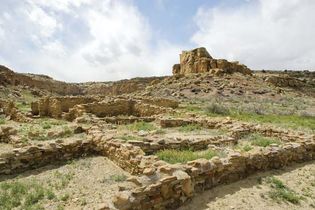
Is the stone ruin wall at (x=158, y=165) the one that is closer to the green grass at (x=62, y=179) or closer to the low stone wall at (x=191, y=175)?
the low stone wall at (x=191, y=175)

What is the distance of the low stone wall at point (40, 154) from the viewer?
8961mm

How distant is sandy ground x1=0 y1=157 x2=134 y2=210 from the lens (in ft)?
22.1

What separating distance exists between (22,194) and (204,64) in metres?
48.0

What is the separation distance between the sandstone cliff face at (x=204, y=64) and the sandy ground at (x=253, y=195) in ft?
133

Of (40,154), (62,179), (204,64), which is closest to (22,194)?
(62,179)

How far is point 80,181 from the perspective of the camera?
8.08 m

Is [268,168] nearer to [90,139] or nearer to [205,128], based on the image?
[90,139]

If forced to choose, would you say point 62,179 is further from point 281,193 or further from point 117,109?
point 117,109

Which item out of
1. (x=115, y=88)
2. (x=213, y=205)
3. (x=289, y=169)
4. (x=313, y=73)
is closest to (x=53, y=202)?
(x=213, y=205)

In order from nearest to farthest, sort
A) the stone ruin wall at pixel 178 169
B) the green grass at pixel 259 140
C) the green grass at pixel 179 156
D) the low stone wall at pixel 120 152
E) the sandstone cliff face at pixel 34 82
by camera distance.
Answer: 1. the stone ruin wall at pixel 178 169
2. the low stone wall at pixel 120 152
3. the green grass at pixel 179 156
4. the green grass at pixel 259 140
5. the sandstone cliff face at pixel 34 82

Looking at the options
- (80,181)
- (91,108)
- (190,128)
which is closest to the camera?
(80,181)

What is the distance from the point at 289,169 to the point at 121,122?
32.5ft

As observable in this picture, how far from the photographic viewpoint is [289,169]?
367 inches

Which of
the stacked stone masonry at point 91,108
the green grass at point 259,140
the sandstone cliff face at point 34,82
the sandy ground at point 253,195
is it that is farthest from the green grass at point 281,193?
the sandstone cliff face at point 34,82
